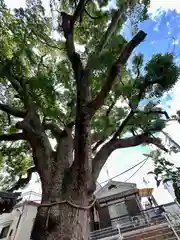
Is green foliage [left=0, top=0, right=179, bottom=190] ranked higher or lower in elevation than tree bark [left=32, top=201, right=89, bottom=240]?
higher

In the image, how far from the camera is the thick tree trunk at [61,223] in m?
2.14

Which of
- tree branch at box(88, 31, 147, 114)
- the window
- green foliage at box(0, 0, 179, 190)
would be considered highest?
green foliage at box(0, 0, 179, 190)

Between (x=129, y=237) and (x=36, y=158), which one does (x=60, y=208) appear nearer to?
(x=36, y=158)

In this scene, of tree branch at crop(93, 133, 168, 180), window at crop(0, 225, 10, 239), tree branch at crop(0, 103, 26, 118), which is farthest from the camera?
window at crop(0, 225, 10, 239)

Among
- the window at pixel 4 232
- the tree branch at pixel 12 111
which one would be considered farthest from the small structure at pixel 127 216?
the tree branch at pixel 12 111

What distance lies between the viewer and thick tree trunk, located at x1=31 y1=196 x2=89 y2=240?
214cm

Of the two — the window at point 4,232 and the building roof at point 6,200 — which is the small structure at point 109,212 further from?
the building roof at point 6,200

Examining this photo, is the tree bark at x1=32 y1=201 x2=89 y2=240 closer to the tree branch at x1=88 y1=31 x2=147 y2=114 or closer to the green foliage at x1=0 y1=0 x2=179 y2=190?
the tree branch at x1=88 y1=31 x2=147 y2=114

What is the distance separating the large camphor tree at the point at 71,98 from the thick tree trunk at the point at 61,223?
1 centimetres

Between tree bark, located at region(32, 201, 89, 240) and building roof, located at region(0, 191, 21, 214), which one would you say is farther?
building roof, located at region(0, 191, 21, 214)

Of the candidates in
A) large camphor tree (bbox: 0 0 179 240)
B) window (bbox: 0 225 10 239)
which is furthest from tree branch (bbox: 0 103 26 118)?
window (bbox: 0 225 10 239)

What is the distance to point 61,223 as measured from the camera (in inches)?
87.8

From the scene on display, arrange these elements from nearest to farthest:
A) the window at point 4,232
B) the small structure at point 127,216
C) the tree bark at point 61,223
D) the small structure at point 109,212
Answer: the tree bark at point 61,223 < the small structure at point 127,216 < the small structure at point 109,212 < the window at point 4,232

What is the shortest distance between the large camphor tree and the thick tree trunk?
0.01 m
